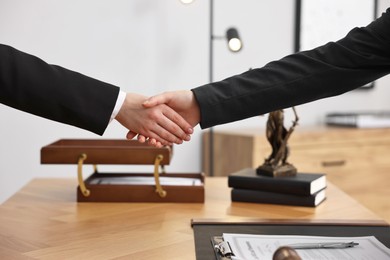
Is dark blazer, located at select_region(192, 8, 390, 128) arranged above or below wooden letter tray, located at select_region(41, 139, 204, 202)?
above

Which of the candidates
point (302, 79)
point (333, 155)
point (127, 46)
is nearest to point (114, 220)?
point (302, 79)

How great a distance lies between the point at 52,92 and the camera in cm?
163

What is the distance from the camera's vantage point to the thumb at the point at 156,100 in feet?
6.07

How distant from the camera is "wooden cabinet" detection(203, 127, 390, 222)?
11.2 ft

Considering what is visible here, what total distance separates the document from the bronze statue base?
0.51 meters

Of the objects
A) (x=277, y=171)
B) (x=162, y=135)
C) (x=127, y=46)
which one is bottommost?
(x=277, y=171)

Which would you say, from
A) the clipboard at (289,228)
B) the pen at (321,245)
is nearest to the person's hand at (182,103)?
the clipboard at (289,228)

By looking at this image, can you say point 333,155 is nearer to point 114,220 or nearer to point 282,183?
point 282,183

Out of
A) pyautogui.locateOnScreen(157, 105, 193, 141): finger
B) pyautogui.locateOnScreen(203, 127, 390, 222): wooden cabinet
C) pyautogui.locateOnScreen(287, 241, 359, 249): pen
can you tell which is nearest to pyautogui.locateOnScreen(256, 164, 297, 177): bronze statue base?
pyautogui.locateOnScreen(157, 105, 193, 141): finger

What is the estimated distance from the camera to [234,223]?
150 cm

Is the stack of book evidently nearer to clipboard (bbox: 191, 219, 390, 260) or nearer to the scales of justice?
the scales of justice

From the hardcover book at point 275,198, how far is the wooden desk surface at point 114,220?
2 centimetres

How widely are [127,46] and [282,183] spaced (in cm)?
A: 192

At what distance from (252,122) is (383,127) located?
826 millimetres
